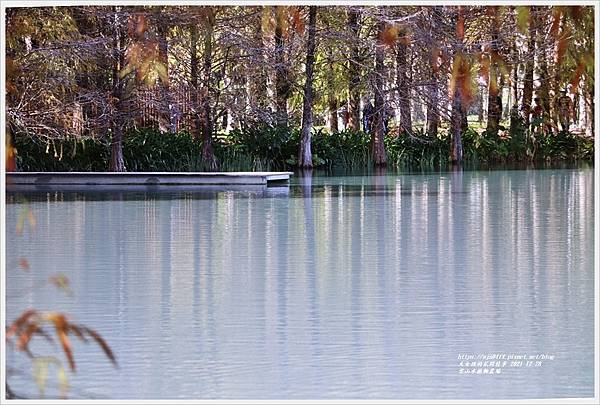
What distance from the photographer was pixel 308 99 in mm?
18375

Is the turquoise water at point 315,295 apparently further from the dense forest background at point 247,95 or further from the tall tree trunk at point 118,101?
the tall tree trunk at point 118,101

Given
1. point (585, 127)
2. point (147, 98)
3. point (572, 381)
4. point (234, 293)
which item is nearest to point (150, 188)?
point (147, 98)

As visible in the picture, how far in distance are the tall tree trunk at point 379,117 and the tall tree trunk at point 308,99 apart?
1.00 m

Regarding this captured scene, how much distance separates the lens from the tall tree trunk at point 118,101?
15734 millimetres

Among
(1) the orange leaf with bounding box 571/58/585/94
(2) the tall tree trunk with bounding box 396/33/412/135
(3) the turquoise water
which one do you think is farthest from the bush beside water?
(1) the orange leaf with bounding box 571/58/585/94

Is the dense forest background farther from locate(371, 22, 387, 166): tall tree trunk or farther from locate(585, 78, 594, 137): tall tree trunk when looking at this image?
locate(585, 78, 594, 137): tall tree trunk

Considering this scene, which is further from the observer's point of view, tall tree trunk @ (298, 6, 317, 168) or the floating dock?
tall tree trunk @ (298, 6, 317, 168)

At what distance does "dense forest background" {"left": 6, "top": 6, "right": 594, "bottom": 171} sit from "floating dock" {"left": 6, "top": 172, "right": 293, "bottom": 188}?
0.50m

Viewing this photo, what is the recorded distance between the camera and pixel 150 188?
1396cm

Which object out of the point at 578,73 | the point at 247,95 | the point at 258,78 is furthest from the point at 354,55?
the point at 578,73

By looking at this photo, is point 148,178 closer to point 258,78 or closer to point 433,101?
point 258,78

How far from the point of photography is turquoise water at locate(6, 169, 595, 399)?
4.17 m

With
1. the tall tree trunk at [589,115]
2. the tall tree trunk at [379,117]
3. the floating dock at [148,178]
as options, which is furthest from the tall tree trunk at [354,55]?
the tall tree trunk at [589,115]

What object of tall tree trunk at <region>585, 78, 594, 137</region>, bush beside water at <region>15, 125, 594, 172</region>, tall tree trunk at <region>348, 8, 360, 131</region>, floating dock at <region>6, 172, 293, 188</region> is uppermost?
tall tree trunk at <region>348, 8, 360, 131</region>
